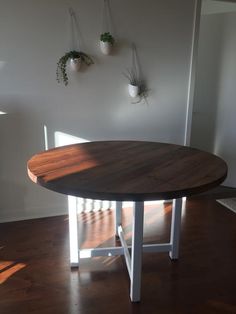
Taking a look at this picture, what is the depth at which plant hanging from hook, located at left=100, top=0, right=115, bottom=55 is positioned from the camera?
274 cm

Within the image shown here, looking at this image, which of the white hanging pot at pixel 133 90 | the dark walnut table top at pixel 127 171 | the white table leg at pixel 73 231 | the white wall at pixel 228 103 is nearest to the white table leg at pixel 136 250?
the dark walnut table top at pixel 127 171

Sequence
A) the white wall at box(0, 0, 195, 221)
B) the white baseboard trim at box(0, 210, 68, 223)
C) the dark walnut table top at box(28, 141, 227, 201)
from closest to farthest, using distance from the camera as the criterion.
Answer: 1. the dark walnut table top at box(28, 141, 227, 201)
2. the white wall at box(0, 0, 195, 221)
3. the white baseboard trim at box(0, 210, 68, 223)

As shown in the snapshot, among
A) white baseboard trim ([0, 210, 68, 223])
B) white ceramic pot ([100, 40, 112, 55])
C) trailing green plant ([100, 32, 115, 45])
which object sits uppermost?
trailing green plant ([100, 32, 115, 45])

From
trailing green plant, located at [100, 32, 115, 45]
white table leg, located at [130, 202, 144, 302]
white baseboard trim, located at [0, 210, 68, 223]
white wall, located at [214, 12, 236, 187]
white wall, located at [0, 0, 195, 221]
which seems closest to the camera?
white table leg, located at [130, 202, 144, 302]

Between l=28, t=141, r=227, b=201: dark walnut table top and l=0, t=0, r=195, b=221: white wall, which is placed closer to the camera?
l=28, t=141, r=227, b=201: dark walnut table top

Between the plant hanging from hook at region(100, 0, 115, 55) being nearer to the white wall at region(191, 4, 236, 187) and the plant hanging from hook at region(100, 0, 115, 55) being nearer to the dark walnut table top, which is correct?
the dark walnut table top

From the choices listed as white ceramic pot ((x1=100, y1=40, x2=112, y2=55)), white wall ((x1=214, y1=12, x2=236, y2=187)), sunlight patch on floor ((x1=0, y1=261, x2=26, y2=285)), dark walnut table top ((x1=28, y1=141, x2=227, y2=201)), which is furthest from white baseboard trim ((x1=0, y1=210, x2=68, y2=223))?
white wall ((x1=214, y1=12, x2=236, y2=187))

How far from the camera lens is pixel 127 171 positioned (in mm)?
1691

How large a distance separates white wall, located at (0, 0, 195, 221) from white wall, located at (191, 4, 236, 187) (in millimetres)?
911

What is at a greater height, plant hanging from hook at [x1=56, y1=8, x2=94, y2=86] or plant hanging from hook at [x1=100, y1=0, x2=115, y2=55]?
plant hanging from hook at [x1=100, y1=0, x2=115, y2=55]

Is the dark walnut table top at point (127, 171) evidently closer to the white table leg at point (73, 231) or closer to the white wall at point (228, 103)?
the white table leg at point (73, 231)

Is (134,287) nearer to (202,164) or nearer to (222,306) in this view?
(222,306)

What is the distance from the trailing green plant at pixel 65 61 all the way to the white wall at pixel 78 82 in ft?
0.16

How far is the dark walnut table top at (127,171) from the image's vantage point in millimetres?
1410
